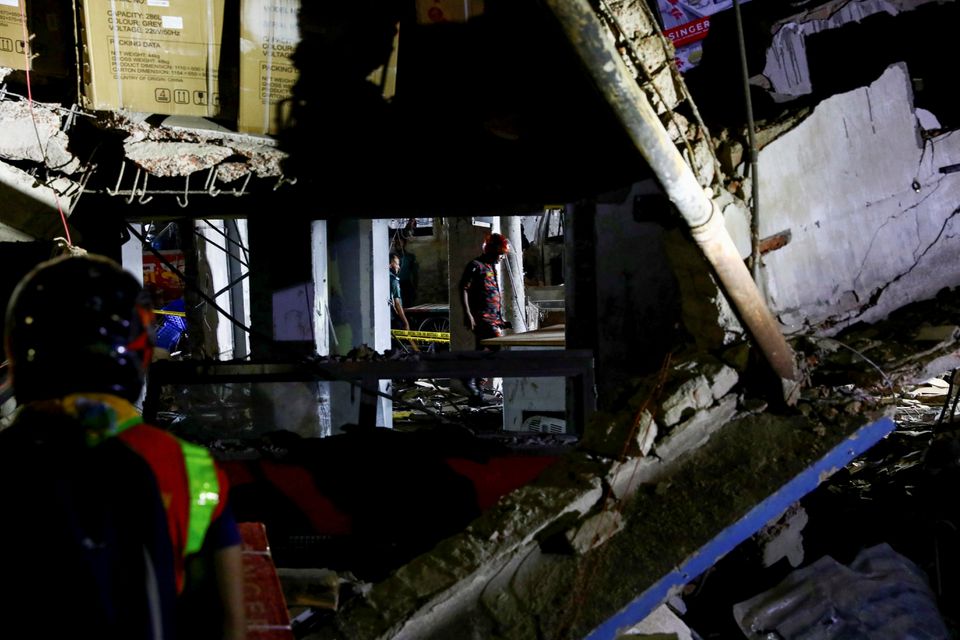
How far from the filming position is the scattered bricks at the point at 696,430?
11.9ft

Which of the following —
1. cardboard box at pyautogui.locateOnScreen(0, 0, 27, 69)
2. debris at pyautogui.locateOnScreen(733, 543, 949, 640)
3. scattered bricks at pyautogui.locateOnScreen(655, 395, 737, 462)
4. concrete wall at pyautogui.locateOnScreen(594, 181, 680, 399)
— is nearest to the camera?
debris at pyautogui.locateOnScreen(733, 543, 949, 640)

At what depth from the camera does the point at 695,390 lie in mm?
3713

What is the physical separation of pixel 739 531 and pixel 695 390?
2.62ft

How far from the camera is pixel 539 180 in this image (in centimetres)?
604

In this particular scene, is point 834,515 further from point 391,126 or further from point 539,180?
point 391,126

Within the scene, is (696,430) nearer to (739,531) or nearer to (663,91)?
(739,531)

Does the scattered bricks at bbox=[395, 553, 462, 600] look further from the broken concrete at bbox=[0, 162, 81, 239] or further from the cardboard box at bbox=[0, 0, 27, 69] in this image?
the cardboard box at bbox=[0, 0, 27, 69]

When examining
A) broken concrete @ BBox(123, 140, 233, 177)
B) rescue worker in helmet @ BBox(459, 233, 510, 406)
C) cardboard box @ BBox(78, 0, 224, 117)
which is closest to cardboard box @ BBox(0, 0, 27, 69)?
cardboard box @ BBox(78, 0, 224, 117)

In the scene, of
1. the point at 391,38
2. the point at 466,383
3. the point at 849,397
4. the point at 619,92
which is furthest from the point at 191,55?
the point at 466,383

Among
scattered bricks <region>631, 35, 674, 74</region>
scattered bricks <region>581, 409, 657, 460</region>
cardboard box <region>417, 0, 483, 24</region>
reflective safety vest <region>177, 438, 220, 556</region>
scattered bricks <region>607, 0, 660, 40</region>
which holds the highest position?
cardboard box <region>417, 0, 483, 24</region>

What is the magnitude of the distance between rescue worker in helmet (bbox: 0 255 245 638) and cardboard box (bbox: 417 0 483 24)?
4064 millimetres

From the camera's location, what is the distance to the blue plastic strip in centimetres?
300

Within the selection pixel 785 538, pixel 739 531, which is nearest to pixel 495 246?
pixel 785 538

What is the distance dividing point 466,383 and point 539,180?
538 centimetres
